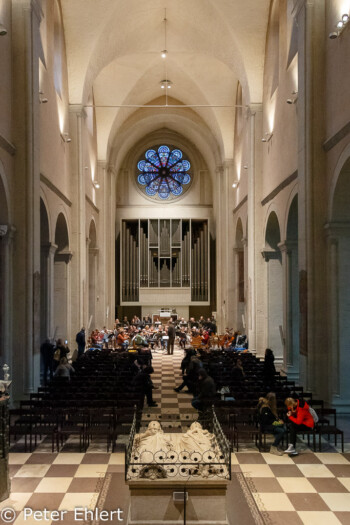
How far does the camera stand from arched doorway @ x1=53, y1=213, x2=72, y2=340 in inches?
874

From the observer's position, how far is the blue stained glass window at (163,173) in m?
39.2

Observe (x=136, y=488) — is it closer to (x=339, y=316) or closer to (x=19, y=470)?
(x=19, y=470)

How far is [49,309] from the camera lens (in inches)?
783

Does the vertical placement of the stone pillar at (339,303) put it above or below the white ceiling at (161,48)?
below

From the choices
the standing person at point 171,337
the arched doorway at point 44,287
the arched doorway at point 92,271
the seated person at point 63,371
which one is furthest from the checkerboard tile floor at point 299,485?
the arched doorway at point 92,271

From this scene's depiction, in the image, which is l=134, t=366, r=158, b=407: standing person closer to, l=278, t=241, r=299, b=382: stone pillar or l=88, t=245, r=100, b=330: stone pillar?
l=278, t=241, r=299, b=382: stone pillar

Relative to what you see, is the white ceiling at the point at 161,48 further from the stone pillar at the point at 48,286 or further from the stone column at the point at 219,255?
the stone pillar at the point at 48,286

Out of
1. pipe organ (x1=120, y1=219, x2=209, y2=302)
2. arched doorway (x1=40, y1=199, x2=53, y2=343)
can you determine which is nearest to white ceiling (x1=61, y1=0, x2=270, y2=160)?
arched doorway (x1=40, y1=199, x2=53, y2=343)

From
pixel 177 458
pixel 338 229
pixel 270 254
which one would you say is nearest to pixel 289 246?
pixel 270 254

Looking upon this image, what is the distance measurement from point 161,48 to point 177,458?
23806 millimetres

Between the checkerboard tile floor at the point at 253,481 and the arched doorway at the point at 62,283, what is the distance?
1179 cm

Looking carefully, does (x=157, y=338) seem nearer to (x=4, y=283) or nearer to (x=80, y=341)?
(x=80, y=341)

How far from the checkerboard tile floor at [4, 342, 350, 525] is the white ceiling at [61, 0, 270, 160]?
16.8 m

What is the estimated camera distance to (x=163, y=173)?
39.2 metres
